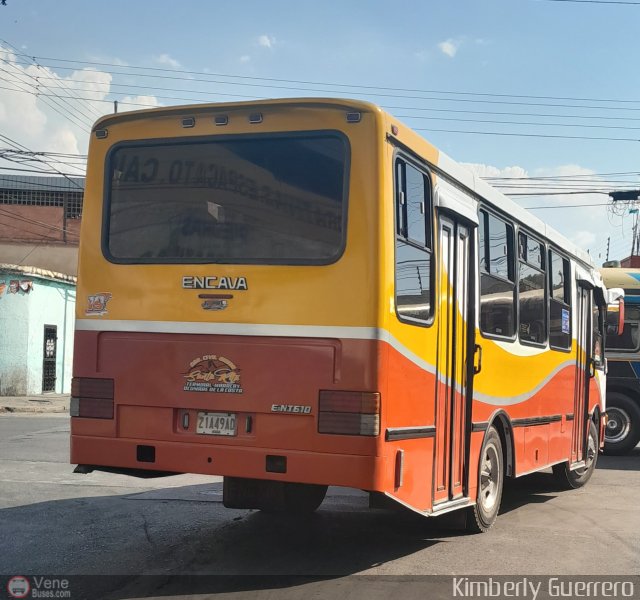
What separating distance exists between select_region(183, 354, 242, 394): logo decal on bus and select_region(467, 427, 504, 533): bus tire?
275 centimetres

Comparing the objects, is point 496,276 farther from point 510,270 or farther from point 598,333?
point 598,333

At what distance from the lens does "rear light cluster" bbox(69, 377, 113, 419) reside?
6602 millimetres

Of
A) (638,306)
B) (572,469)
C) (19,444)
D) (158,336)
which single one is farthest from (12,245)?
(158,336)

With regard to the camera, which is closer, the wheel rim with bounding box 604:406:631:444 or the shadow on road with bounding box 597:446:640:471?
the shadow on road with bounding box 597:446:640:471

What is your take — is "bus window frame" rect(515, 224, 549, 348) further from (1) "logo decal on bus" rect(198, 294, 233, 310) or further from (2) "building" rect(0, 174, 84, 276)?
(2) "building" rect(0, 174, 84, 276)

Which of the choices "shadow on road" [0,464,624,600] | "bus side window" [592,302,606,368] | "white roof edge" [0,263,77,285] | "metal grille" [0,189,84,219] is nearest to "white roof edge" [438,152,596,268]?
"bus side window" [592,302,606,368]

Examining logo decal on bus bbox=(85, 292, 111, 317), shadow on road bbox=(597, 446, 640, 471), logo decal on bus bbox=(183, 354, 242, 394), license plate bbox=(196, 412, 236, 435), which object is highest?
logo decal on bus bbox=(85, 292, 111, 317)

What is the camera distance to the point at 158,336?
6.50 meters

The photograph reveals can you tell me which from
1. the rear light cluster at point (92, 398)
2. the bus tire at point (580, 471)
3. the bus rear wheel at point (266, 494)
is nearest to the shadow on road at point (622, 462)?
the bus tire at point (580, 471)

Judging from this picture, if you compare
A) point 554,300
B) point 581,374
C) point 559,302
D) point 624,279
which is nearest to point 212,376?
point 554,300

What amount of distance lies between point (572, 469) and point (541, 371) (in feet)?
7.15

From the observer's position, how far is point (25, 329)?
27.4 meters

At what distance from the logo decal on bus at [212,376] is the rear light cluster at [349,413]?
0.65 meters

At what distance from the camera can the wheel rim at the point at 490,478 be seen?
8241 millimetres
